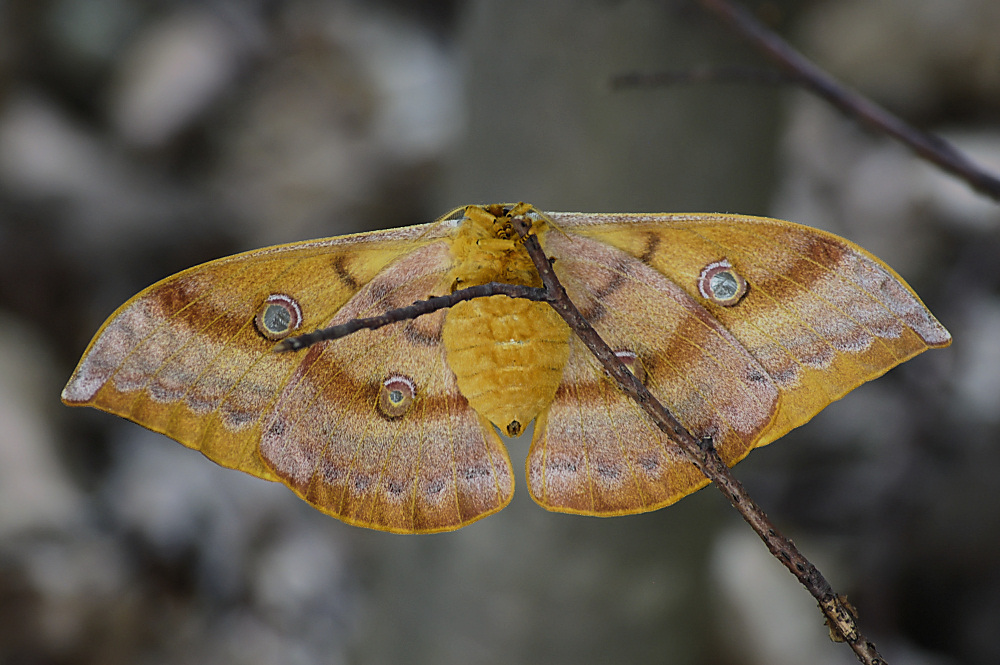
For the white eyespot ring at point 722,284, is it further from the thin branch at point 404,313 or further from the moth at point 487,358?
the thin branch at point 404,313

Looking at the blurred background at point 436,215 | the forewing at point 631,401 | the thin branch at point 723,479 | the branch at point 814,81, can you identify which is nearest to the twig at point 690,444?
the thin branch at point 723,479

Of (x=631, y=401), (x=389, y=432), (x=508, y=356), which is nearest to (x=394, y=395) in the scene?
(x=389, y=432)

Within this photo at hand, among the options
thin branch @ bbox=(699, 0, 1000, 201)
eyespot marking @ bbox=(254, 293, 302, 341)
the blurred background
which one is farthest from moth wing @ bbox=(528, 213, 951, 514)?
the blurred background

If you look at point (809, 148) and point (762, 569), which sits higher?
point (809, 148)

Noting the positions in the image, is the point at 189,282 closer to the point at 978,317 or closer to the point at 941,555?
the point at 941,555

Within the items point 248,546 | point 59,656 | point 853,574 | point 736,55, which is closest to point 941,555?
point 853,574

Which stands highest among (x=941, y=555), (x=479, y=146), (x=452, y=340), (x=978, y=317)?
(x=452, y=340)
